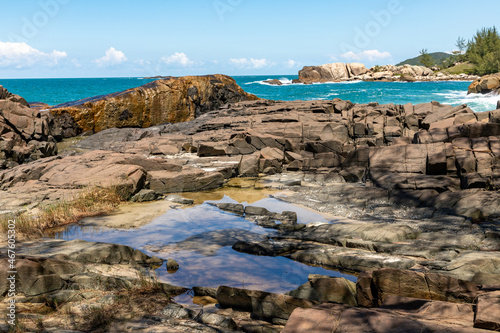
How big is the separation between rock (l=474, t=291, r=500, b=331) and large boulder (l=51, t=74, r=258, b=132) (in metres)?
28.4

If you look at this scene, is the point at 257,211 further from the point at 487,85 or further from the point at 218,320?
the point at 487,85

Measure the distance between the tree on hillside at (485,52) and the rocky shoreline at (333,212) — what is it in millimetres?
89523

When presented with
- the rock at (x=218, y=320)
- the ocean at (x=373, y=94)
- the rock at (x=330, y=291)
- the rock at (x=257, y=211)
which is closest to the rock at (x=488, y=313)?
the rock at (x=330, y=291)

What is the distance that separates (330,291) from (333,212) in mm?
6308

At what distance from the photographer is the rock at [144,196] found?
12.6 meters

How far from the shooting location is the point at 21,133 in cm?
2322

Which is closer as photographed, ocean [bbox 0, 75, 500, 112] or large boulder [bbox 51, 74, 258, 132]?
large boulder [bbox 51, 74, 258, 132]

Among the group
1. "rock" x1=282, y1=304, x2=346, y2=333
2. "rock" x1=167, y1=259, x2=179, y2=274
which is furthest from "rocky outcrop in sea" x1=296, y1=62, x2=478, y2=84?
"rock" x1=282, y1=304, x2=346, y2=333

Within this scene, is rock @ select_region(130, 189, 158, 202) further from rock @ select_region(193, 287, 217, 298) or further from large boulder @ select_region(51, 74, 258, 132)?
large boulder @ select_region(51, 74, 258, 132)

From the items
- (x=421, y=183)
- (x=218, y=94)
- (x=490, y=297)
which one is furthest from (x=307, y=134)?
(x=490, y=297)

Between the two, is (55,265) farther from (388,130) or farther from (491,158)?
(388,130)

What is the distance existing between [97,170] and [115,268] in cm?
787

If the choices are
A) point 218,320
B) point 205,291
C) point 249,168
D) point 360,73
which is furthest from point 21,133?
point 360,73

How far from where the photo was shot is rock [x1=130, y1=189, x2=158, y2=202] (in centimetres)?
1255
